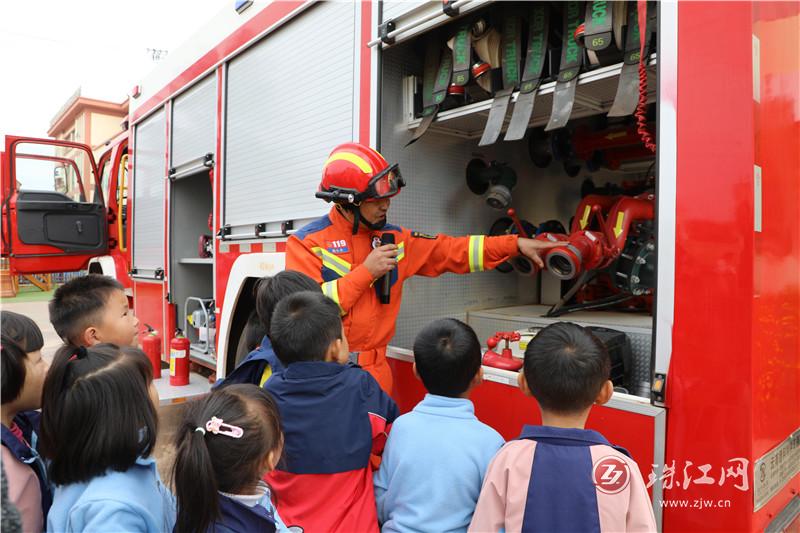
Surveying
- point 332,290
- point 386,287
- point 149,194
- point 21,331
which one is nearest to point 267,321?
point 332,290

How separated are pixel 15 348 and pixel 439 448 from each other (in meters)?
1.09

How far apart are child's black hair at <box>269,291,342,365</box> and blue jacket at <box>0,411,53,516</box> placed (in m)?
0.65

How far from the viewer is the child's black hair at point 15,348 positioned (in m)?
1.32

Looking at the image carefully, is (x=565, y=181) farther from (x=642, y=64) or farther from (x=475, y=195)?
(x=642, y=64)

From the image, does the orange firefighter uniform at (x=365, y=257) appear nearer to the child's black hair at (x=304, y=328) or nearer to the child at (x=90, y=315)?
the child's black hair at (x=304, y=328)

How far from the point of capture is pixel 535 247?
7.62 ft

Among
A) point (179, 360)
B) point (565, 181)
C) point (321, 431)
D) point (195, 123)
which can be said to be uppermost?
point (195, 123)

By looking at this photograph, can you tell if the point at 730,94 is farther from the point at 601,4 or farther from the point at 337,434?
the point at 337,434

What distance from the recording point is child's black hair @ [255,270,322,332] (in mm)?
1948

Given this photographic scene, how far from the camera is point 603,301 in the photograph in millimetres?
2771

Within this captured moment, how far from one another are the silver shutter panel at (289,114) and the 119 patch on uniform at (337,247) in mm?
500

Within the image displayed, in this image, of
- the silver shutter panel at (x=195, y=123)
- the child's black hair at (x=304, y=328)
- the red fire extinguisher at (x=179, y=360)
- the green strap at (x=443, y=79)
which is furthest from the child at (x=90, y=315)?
the red fire extinguisher at (x=179, y=360)

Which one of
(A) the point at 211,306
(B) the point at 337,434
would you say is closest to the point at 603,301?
(B) the point at 337,434

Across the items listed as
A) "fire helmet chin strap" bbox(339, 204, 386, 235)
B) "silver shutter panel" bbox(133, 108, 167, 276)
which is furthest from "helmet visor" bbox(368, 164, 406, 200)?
"silver shutter panel" bbox(133, 108, 167, 276)
